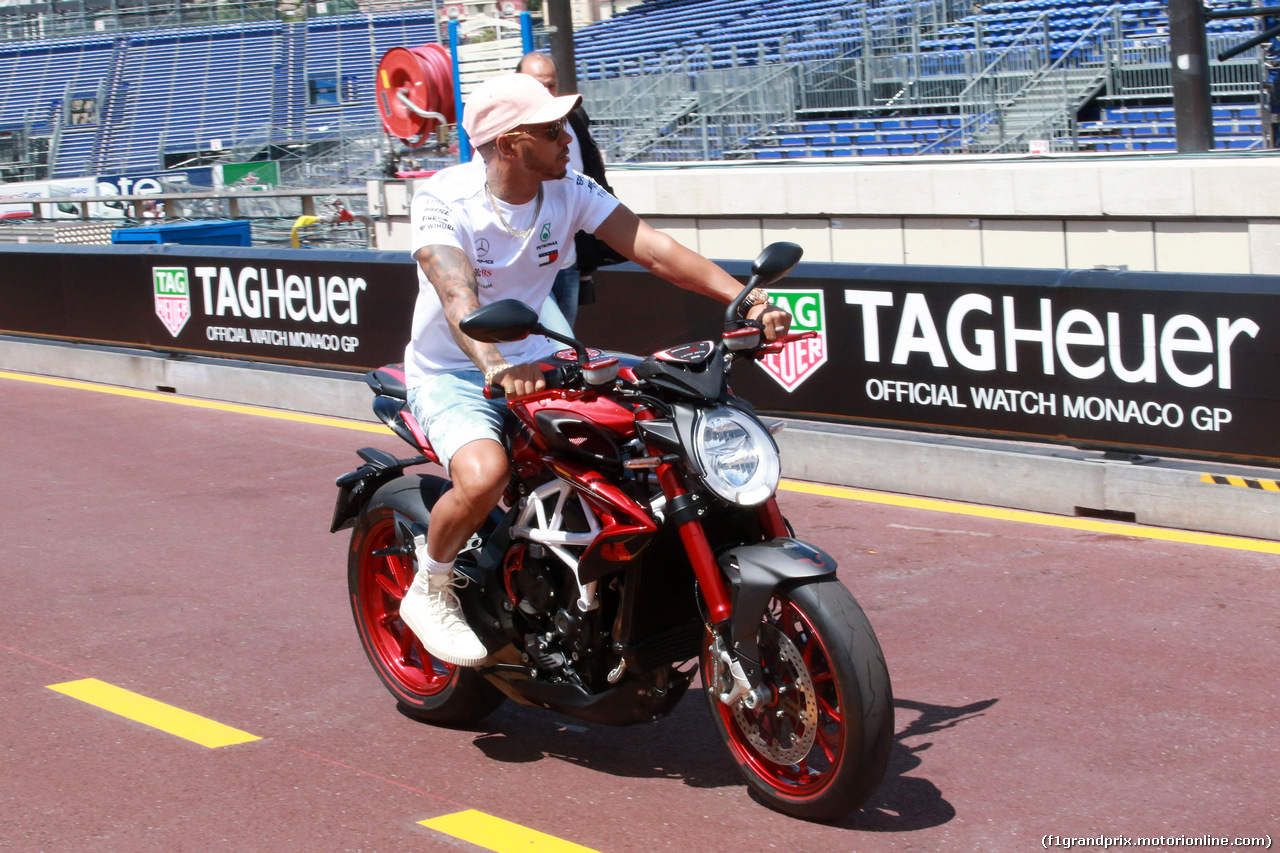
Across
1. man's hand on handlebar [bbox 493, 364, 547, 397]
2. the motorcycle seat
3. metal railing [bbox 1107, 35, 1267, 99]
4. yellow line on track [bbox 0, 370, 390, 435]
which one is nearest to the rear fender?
the motorcycle seat

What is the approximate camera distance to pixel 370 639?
16.4 ft

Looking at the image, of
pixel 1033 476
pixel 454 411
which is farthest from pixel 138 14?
pixel 454 411

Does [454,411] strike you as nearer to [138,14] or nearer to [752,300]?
[752,300]

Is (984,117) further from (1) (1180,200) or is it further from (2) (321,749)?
(2) (321,749)

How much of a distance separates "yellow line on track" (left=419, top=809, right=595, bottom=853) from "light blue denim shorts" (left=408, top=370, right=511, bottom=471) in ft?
3.19

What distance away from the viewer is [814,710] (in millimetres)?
3721

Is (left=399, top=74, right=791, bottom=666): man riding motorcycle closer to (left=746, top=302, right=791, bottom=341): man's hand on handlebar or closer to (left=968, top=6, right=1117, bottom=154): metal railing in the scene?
(left=746, top=302, right=791, bottom=341): man's hand on handlebar

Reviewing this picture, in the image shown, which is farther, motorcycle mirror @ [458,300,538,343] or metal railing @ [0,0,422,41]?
metal railing @ [0,0,422,41]

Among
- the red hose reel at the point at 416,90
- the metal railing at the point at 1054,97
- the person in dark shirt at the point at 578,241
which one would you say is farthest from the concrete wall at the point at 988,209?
the red hose reel at the point at 416,90

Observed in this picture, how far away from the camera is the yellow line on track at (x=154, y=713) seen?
4.74 meters

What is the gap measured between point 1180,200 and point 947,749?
7549mm

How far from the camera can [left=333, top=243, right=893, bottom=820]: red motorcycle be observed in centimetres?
Result: 362

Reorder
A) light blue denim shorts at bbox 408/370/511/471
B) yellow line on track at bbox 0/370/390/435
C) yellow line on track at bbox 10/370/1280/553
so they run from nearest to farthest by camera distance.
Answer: light blue denim shorts at bbox 408/370/511/471 < yellow line on track at bbox 10/370/1280/553 < yellow line on track at bbox 0/370/390/435

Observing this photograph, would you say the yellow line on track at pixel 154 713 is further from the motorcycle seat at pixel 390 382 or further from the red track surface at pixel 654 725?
the motorcycle seat at pixel 390 382
